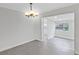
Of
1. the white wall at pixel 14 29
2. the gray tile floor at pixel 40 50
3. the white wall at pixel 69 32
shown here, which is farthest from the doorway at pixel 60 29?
the gray tile floor at pixel 40 50

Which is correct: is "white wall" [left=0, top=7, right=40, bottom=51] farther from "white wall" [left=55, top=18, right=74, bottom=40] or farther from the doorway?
"white wall" [left=55, top=18, right=74, bottom=40]

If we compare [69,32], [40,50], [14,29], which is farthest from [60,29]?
[14,29]

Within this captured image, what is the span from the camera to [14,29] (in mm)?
4816

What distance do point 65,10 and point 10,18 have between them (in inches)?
117

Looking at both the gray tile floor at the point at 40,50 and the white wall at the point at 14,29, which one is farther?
the white wall at the point at 14,29

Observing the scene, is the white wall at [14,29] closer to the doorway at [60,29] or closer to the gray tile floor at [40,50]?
the gray tile floor at [40,50]

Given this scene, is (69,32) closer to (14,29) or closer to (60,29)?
(60,29)

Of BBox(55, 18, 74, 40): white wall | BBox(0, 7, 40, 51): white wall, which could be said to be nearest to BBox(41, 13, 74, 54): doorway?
BBox(55, 18, 74, 40): white wall

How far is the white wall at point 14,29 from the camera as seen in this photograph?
13.6 ft

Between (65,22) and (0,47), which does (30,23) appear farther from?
(65,22)

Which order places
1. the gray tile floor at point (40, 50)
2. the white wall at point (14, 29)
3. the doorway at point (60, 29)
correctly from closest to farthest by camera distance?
the gray tile floor at point (40, 50), the white wall at point (14, 29), the doorway at point (60, 29)

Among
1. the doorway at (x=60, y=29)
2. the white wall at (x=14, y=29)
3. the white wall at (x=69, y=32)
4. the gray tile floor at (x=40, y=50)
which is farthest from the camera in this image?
the white wall at (x=69, y=32)

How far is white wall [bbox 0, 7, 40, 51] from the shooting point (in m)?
4.14

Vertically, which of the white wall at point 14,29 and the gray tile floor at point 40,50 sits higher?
the white wall at point 14,29
